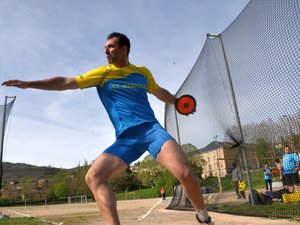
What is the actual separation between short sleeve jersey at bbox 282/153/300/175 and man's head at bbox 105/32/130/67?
472cm

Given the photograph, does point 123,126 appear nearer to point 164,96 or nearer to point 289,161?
point 164,96

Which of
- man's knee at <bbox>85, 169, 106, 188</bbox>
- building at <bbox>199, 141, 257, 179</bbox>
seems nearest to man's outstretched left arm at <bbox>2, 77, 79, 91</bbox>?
man's knee at <bbox>85, 169, 106, 188</bbox>

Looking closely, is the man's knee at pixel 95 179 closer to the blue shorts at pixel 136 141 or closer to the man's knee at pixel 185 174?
the blue shorts at pixel 136 141

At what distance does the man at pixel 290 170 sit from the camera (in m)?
7.23

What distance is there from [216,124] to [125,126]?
23.8 feet

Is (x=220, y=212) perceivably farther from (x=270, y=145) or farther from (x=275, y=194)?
(x=270, y=145)

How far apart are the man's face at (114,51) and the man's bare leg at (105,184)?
3.32 feet

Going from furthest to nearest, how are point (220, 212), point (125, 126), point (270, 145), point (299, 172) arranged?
point (220, 212) → point (299, 172) → point (270, 145) → point (125, 126)

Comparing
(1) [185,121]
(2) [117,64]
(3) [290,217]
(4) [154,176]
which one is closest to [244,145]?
(3) [290,217]

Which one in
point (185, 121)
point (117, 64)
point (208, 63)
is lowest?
point (117, 64)

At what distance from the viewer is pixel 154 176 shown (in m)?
70.8

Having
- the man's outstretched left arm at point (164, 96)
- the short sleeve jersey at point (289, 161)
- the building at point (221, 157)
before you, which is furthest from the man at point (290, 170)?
the man's outstretched left arm at point (164, 96)

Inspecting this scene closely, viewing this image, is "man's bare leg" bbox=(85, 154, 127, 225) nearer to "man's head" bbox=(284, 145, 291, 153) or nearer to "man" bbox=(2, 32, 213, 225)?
"man" bbox=(2, 32, 213, 225)

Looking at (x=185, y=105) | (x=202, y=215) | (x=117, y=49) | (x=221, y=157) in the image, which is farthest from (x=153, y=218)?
(x=117, y=49)
